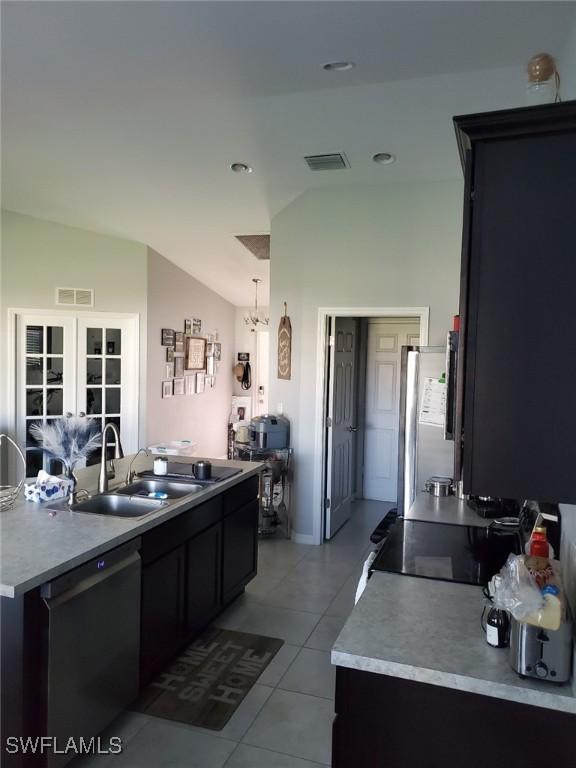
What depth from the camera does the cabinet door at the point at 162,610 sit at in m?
2.63

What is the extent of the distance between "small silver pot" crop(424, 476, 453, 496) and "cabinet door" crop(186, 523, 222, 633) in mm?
1290

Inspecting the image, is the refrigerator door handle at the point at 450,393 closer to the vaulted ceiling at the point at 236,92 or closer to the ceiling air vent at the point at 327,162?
the vaulted ceiling at the point at 236,92

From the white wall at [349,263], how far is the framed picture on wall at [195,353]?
2.57m

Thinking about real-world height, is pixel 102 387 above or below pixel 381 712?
above

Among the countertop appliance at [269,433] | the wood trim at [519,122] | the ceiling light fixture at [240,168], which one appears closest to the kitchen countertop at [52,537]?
the wood trim at [519,122]

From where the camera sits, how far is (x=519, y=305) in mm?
1262

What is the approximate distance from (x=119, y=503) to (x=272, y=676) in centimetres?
121

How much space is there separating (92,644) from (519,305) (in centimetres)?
200

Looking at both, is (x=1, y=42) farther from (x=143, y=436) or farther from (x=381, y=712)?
(x=143, y=436)

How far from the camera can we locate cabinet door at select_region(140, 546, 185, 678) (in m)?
2.63

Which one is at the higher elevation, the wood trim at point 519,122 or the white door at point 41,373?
the wood trim at point 519,122

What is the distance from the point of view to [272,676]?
2961 mm

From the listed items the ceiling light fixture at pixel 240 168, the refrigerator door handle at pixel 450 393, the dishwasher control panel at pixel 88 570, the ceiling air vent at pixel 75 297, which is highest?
the ceiling light fixture at pixel 240 168

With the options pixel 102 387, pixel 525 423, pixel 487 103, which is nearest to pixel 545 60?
pixel 525 423
